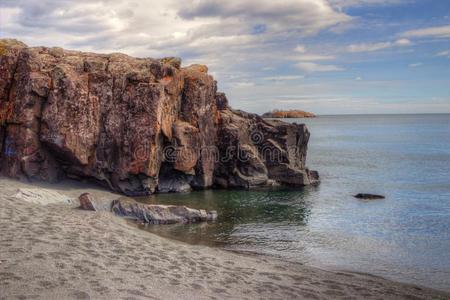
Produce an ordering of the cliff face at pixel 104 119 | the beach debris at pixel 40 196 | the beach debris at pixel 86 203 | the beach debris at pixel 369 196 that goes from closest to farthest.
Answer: the beach debris at pixel 40 196 < the beach debris at pixel 86 203 < the cliff face at pixel 104 119 < the beach debris at pixel 369 196

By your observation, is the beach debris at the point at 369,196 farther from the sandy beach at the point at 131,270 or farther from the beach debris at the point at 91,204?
the beach debris at the point at 91,204

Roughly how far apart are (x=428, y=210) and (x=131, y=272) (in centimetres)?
3030

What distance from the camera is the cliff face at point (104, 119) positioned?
1502 inches

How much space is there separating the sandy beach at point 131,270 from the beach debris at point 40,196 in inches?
139

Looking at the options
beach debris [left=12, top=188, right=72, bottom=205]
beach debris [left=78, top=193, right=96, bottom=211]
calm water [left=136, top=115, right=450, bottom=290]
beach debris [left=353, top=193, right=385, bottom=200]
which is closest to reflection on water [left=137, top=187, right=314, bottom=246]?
calm water [left=136, top=115, right=450, bottom=290]

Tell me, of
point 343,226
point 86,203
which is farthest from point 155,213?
point 343,226

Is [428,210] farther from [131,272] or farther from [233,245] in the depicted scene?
[131,272]

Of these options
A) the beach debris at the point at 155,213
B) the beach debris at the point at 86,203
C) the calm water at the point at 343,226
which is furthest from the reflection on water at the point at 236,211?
the beach debris at the point at 86,203

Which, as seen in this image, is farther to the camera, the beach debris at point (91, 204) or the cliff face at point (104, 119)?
the cliff face at point (104, 119)

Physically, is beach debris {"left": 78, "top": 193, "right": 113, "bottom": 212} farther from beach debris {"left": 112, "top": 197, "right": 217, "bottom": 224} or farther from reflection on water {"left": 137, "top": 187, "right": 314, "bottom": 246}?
reflection on water {"left": 137, "top": 187, "right": 314, "bottom": 246}

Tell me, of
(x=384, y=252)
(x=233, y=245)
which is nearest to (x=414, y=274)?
(x=384, y=252)

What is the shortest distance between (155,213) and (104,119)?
13.5 m

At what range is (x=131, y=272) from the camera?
17250 millimetres

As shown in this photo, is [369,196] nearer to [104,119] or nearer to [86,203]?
[104,119]
